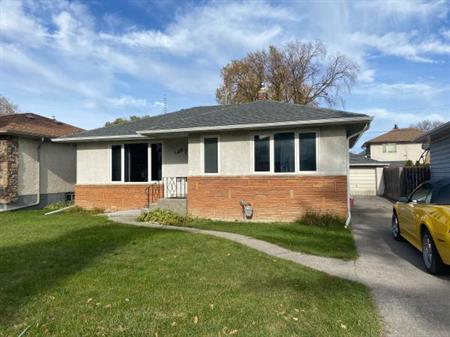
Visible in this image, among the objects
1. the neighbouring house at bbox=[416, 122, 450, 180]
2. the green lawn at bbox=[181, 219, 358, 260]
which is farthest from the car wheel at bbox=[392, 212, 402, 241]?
the neighbouring house at bbox=[416, 122, 450, 180]

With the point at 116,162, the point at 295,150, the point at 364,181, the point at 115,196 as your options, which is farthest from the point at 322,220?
the point at 364,181

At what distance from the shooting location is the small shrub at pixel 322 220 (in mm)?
11523

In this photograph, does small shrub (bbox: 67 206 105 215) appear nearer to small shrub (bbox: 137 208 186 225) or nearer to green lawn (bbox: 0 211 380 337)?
small shrub (bbox: 137 208 186 225)

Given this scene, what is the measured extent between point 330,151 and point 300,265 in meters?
5.99

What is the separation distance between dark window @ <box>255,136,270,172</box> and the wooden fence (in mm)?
9628

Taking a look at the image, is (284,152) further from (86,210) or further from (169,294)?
(86,210)

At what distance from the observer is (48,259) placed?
277 inches

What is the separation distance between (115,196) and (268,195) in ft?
22.9

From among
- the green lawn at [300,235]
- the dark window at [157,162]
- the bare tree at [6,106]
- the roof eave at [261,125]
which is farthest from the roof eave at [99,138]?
the bare tree at [6,106]

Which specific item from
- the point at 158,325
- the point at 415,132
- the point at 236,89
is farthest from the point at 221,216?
the point at 415,132

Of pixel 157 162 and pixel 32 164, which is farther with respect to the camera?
pixel 32 164

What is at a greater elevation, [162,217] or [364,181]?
[364,181]

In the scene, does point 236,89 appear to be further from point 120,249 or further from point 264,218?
point 120,249

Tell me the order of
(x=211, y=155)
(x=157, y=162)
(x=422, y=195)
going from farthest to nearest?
(x=157, y=162) < (x=211, y=155) < (x=422, y=195)
